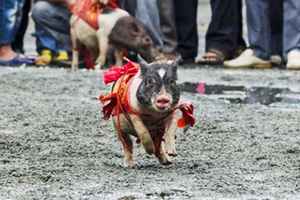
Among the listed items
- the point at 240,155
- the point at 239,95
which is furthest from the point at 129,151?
the point at 239,95

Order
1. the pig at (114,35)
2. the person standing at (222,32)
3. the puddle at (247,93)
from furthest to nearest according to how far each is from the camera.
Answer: the person standing at (222,32) → the pig at (114,35) → the puddle at (247,93)

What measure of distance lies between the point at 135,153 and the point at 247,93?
293 cm

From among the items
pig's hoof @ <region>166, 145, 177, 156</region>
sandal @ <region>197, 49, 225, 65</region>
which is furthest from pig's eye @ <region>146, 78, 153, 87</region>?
sandal @ <region>197, 49, 225, 65</region>

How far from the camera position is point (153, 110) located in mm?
4480

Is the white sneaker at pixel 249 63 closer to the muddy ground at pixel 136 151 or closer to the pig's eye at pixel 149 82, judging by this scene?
the muddy ground at pixel 136 151

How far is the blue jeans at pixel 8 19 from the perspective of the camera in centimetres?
1045

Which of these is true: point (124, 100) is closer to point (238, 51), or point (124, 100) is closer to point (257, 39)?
point (257, 39)

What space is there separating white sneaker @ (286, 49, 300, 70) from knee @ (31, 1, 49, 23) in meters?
2.78

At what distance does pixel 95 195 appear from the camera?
405 cm

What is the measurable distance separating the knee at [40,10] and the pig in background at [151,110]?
580 cm

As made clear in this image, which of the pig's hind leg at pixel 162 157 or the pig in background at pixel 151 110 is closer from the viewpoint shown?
the pig in background at pixel 151 110

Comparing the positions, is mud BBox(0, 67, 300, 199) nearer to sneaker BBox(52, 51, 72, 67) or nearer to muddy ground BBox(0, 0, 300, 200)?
muddy ground BBox(0, 0, 300, 200)

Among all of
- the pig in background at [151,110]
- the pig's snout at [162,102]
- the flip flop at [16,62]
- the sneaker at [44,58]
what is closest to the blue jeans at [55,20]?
the sneaker at [44,58]

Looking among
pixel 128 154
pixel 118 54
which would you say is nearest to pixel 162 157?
pixel 128 154
